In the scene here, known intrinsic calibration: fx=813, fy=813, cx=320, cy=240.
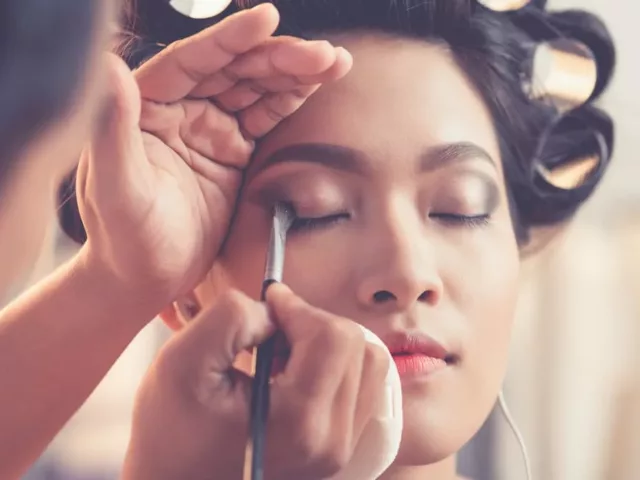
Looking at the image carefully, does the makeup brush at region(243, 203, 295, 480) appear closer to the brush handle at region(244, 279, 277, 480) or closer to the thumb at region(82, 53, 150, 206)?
the brush handle at region(244, 279, 277, 480)

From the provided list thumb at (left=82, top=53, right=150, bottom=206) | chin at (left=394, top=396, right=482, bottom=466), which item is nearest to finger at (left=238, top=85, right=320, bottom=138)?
thumb at (left=82, top=53, right=150, bottom=206)

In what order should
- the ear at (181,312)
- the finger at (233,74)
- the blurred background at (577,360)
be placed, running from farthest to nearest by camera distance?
the blurred background at (577,360) < the ear at (181,312) < the finger at (233,74)

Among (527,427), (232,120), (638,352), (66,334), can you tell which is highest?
(232,120)

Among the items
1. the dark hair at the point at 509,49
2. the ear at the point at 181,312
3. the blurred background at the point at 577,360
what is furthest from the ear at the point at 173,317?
the blurred background at the point at 577,360

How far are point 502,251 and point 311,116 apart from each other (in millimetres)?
189

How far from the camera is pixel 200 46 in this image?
545 mm

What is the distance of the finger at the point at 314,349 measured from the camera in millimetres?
467

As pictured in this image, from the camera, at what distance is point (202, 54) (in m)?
0.55

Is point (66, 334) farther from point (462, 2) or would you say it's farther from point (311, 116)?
point (462, 2)

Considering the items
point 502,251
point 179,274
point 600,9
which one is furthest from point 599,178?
point 179,274

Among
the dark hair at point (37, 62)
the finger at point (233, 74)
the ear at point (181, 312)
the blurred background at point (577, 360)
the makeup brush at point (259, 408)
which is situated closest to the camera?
the dark hair at point (37, 62)

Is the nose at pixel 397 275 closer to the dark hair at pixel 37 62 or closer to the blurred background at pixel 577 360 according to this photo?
the dark hair at pixel 37 62

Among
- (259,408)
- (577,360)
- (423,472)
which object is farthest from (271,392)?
(577,360)

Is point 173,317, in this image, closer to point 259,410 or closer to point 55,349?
point 55,349
